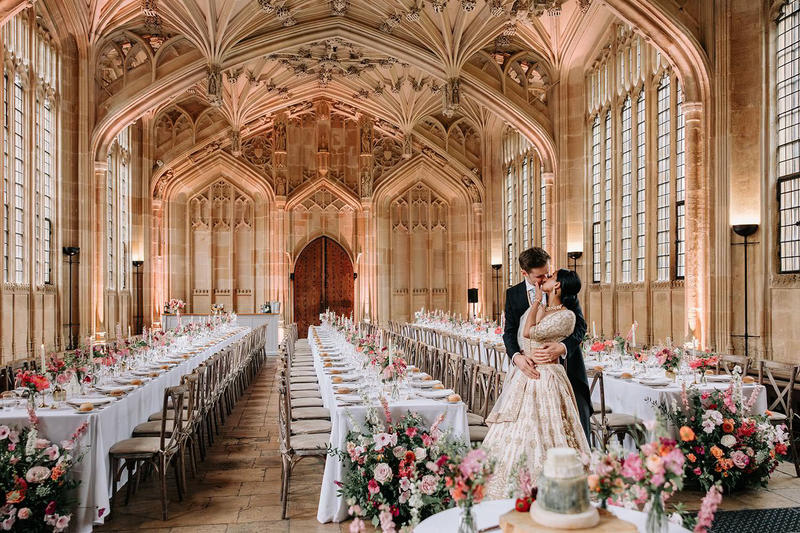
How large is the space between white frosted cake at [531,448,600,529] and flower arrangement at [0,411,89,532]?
3326 mm

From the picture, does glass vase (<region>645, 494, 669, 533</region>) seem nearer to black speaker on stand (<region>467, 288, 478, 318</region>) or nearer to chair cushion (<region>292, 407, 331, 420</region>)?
chair cushion (<region>292, 407, 331, 420</region>)

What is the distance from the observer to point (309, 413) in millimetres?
6594

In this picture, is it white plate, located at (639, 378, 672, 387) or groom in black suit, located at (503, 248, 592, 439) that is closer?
groom in black suit, located at (503, 248, 592, 439)

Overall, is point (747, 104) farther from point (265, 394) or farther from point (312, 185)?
point (312, 185)

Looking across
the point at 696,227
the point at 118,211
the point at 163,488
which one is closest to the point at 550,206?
the point at 696,227

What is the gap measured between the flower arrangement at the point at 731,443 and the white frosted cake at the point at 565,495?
11.7 feet

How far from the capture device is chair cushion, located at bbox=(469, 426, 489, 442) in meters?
5.61

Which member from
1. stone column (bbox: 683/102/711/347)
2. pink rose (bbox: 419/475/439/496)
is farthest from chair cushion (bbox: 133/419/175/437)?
stone column (bbox: 683/102/711/347)

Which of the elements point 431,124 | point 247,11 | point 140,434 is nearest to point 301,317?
point 431,124

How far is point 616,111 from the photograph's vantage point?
13188 mm

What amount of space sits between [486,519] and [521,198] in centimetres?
1708

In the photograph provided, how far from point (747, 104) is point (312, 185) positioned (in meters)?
14.5

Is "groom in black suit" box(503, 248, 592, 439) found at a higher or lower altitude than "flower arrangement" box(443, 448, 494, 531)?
higher

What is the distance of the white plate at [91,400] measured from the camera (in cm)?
531
